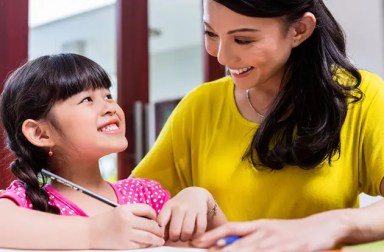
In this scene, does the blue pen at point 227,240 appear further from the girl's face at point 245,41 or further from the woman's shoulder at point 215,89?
the woman's shoulder at point 215,89

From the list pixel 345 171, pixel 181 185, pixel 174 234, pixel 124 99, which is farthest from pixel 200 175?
pixel 124 99

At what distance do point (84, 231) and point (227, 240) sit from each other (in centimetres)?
22

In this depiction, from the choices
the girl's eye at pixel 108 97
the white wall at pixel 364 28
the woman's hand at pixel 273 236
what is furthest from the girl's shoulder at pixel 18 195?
the white wall at pixel 364 28

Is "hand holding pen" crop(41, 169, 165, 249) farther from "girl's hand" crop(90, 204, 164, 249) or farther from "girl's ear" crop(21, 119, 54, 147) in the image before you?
"girl's ear" crop(21, 119, 54, 147)

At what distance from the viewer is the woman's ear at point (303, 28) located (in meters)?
1.05

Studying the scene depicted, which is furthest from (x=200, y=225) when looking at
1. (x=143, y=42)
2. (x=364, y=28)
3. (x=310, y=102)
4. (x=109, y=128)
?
(x=364, y=28)

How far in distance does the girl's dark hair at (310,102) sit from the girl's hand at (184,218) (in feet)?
0.98

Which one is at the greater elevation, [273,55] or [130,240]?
[273,55]

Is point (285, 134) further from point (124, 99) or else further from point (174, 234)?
point (124, 99)

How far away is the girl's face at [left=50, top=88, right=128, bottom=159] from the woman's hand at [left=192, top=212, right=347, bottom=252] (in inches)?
13.5

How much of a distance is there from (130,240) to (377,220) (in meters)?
0.38

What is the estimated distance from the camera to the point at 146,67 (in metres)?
2.16

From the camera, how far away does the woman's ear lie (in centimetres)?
105

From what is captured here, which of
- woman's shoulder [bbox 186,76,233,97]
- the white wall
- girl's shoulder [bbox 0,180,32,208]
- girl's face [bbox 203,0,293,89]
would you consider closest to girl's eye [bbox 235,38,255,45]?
girl's face [bbox 203,0,293,89]
